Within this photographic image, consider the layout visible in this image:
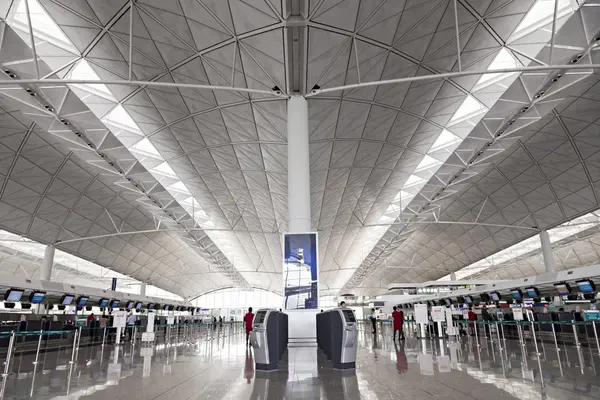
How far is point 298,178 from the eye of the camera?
1463 centimetres

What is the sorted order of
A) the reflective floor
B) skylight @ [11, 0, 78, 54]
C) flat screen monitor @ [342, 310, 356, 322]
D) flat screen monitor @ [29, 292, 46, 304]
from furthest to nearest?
flat screen monitor @ [29, 292, 46, 304], skylight @ [11, 0, 78, 54], flat screen monitor @ [342, 310, 356, 322], the reflective floor

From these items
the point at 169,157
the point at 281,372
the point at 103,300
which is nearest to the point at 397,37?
the point at 281,372

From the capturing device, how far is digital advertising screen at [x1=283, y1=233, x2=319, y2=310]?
1355cm

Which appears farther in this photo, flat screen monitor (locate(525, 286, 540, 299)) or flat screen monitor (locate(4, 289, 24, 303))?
flat screen monitor (locate(525, 286, 540, 299))

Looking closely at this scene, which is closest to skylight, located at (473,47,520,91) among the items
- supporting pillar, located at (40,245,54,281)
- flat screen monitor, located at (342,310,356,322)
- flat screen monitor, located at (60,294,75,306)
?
flat screen monitor, located at (342,310,356,322)

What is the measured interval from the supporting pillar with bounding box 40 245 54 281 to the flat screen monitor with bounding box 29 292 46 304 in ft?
21.3

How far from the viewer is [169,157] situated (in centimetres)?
2761

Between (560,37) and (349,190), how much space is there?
19.3 m

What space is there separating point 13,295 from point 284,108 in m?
20.8

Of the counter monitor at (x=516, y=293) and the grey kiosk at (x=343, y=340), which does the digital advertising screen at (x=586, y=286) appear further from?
the grey kiosk at (x=343, y=340)

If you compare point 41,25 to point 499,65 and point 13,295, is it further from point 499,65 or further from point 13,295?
point 499,65

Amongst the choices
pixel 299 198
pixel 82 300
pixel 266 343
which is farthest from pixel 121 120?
pixel 266 343

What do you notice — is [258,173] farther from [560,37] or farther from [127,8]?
[560,37]

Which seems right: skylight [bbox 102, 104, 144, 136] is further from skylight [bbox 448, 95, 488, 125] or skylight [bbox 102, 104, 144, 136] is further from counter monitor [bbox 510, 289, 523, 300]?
counter monitor [bbox 510, 289, 523, 300]
